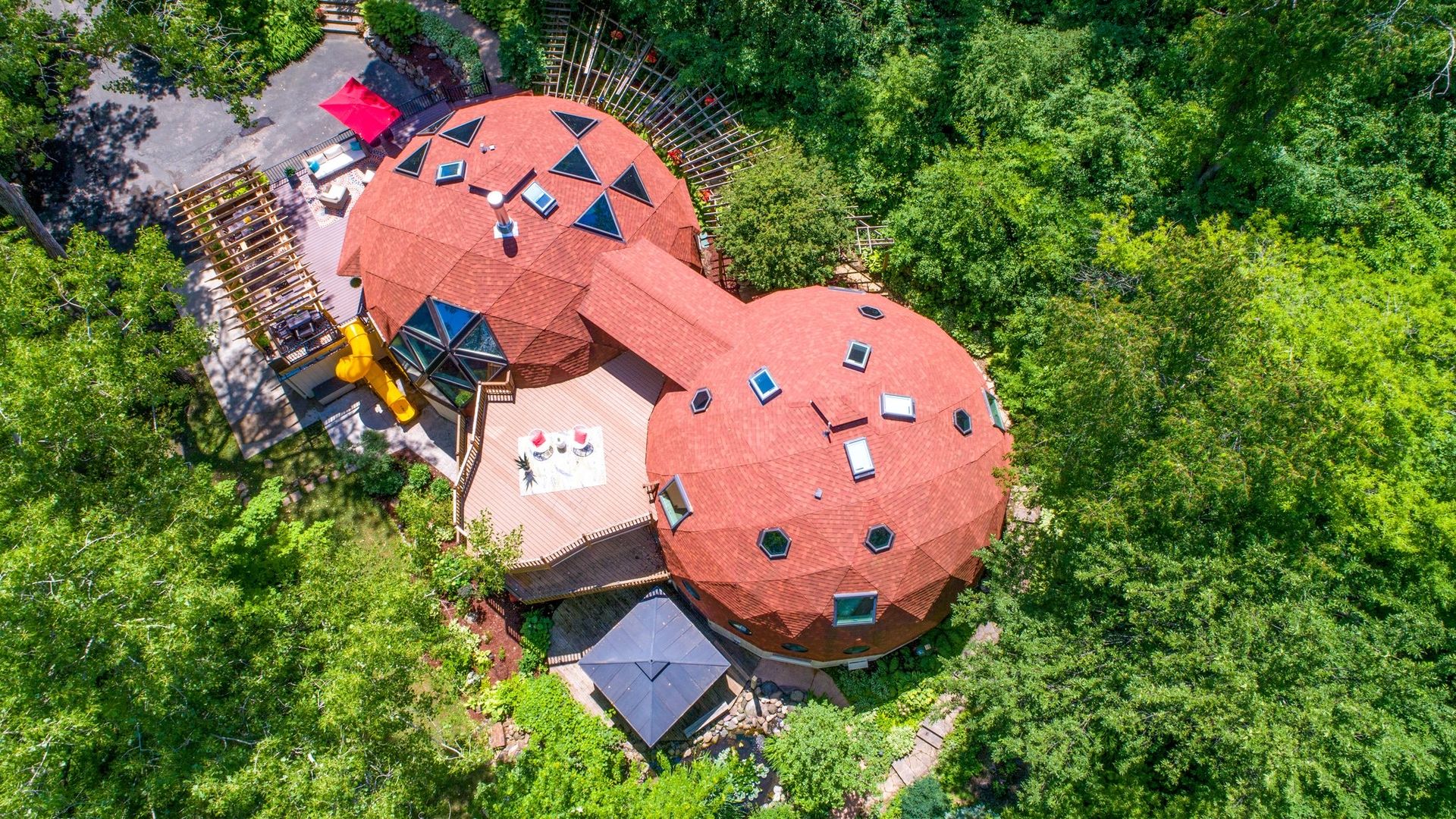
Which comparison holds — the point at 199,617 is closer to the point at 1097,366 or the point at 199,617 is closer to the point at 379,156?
the point at 379,156

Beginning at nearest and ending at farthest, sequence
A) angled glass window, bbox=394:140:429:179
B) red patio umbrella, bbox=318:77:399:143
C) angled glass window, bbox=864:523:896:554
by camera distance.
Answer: angled glass window, bbox=864:523:896:554
angled glass window, bbox=394:140:429:179
red patio umbrella, bbox=318:77:399:143

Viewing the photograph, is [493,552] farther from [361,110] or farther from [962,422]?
[361,110]

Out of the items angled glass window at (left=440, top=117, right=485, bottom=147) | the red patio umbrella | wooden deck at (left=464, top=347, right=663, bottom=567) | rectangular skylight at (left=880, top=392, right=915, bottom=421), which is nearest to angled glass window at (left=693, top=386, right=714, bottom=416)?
wooden deck at (left=464, top=347, right=663, bottom=567)

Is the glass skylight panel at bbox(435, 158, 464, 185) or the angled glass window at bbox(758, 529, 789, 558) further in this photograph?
the glass skylight panel at bbox(435, 158, 464, 185)

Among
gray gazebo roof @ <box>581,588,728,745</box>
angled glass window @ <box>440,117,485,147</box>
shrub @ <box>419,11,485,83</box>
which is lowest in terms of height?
gray gazebo roof @ <box>581,588,728,745</box>

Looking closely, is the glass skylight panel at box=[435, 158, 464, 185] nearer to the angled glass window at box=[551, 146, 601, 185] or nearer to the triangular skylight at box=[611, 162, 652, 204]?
the angled glass window at box=[551, 146, 601, 185]
